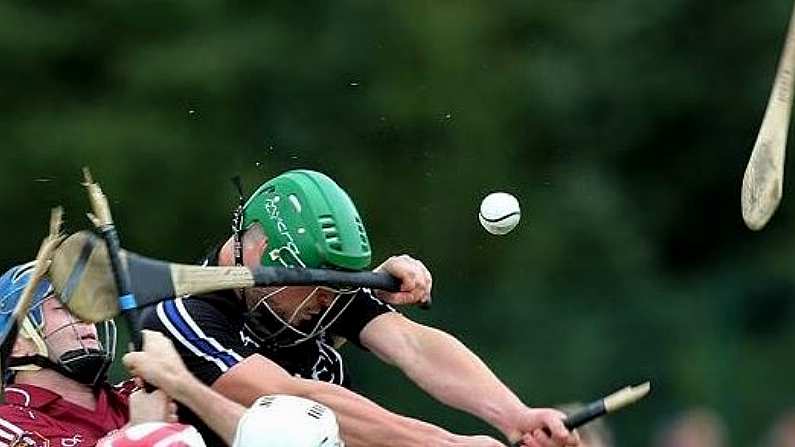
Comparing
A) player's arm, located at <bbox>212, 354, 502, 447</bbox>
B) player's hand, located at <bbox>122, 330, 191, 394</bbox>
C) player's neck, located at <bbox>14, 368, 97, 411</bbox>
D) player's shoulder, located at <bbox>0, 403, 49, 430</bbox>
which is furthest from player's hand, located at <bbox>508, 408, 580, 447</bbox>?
player's shoulder, located at <bbox>0, 403, 49, 430</bbox>

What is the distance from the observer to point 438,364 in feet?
30.2

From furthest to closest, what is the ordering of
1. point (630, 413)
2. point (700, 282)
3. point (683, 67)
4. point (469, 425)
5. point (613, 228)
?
point (683, 67)
point (613, 228)
point (700, 282)
point (630, 413)
point (469, 425)

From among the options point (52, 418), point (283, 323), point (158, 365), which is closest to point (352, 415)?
point (283, 323)

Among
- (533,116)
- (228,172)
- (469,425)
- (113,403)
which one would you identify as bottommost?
(113,403)

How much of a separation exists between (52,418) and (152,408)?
81 cm

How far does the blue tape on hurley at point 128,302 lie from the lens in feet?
27.0

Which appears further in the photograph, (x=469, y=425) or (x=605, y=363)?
(x=605, y=363)

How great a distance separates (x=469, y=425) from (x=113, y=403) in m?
6.31

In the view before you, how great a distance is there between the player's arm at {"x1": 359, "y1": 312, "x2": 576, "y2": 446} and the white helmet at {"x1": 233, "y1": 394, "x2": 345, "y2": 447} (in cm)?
155

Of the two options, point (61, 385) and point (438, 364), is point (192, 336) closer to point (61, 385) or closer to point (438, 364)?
point (61, 385)

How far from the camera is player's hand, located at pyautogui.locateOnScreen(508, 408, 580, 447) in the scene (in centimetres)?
845

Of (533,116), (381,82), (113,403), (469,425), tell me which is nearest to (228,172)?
(381,82)

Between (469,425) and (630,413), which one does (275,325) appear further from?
(630,413)

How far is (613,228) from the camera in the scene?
796 inches
